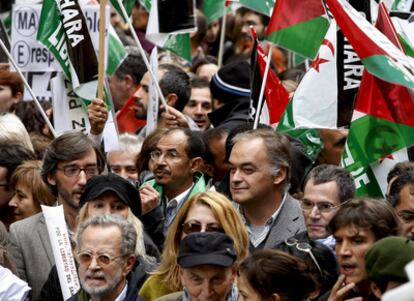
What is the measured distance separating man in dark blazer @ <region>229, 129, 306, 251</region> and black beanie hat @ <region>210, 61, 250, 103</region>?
124 inches

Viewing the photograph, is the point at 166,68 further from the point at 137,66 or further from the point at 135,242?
the point at 135,242

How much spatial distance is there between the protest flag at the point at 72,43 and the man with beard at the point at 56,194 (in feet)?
4.63

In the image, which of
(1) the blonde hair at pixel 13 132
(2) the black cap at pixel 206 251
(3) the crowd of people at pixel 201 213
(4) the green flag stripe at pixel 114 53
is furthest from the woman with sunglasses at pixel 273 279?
(4) the green flag stripe at pixel 114 53

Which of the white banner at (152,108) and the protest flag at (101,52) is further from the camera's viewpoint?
the white banner at (152,108)

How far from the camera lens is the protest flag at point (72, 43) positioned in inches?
496

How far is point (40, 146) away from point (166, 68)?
1.67m

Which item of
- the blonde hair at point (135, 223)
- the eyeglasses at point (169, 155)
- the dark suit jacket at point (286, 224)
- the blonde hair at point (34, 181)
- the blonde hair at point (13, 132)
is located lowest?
the blonde hair at point (13, 132)

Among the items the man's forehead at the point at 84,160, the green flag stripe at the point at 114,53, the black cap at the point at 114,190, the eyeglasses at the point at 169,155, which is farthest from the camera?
the green flag stripe at the point at 114,53

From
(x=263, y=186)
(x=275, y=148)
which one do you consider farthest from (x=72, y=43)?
(x=263, y=186)

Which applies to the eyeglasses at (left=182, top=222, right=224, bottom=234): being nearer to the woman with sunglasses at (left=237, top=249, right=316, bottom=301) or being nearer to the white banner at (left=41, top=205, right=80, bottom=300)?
the white banner at (left=41, top=205, right=80, bottom=300)

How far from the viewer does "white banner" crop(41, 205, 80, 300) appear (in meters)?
9.98

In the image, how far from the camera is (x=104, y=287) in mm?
9305

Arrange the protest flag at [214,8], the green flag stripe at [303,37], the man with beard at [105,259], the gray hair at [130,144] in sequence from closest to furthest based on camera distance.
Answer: the man with beard at [105,259] → the green flag stripe at [303,37] → the gray hair at [130,144] → the protest flag at [214,8]

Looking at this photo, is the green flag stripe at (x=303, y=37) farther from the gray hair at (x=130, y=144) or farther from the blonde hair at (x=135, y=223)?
the blonde hair at (x=135, y=223)
